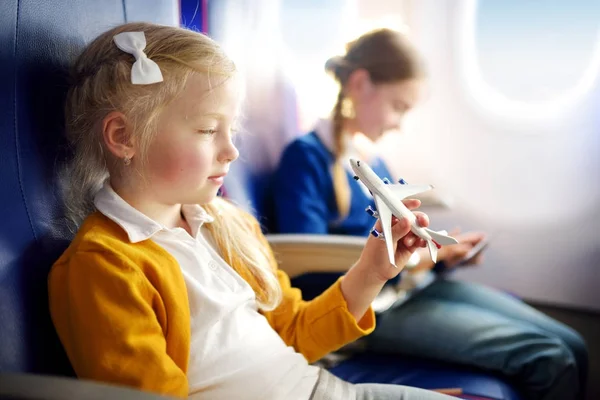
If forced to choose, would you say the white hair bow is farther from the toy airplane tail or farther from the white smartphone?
the white smartphone

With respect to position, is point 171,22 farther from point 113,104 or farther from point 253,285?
point 253,285

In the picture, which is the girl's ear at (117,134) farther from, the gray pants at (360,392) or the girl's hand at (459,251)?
the girl's hand at (459,251)

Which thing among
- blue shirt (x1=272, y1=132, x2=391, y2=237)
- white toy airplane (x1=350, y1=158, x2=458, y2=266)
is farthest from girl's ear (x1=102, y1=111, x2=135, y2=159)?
blue shirt (x1=272, y1=132, x2=391, y2=237)

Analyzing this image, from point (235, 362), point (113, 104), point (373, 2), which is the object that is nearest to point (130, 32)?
point (113, 104)

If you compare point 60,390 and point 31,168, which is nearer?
point 60,390

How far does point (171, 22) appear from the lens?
3.76 feet

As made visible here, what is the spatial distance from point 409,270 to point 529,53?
1038mm

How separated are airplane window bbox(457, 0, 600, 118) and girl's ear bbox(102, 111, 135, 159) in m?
1.56

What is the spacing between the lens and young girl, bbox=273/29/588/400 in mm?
1271

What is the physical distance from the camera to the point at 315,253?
4.26ft

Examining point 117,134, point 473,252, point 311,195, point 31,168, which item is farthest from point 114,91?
point 473,252

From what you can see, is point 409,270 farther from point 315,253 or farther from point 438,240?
point 438,240

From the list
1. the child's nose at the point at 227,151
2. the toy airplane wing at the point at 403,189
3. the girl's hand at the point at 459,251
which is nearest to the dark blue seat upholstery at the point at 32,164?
the child's nose at the point at 227,151

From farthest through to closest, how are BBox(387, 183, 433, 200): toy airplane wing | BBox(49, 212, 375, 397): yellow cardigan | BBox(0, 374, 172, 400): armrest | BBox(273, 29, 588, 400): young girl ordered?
BBox(273, 29, 588, 400): young girl < BBox(387, 183, 433, 200): toy airplane wing < BBox(49, 212, 375, 397): yellow cardigan < BBox(0, 374, 172, 400): armrest
